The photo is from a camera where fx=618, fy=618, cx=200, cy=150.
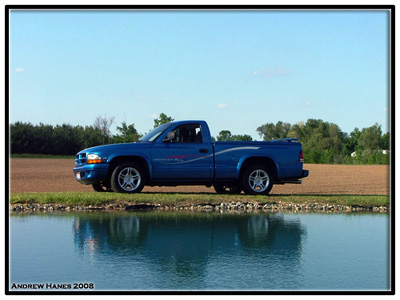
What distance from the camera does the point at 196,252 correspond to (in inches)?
354

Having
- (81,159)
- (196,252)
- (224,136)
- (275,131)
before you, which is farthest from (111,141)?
(196,252)

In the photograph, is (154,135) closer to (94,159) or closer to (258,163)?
(94,159)

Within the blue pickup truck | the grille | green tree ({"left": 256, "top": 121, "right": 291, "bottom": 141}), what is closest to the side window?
the blue pickup truck

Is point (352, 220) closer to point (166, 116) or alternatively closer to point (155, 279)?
point (155, 279)

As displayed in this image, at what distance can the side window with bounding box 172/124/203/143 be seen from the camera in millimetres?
15609

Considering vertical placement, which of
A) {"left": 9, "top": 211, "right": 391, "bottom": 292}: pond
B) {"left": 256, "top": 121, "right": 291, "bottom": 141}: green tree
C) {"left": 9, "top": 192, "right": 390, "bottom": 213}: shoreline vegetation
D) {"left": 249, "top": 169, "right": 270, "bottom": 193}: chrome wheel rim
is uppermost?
{"left": 256, "top": 121, "right": 291, "bottom": 141}: green tree

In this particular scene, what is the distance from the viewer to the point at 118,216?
12.7 meters

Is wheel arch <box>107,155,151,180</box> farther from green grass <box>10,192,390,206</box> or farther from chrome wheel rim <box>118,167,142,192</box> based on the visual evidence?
green grass <box>10,192,390,206</box>

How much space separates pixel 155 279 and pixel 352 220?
6.69 metres

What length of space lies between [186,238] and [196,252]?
3.89 ft

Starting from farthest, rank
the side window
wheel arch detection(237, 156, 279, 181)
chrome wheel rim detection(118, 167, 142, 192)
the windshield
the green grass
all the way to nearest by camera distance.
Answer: wheel arch detection(237, 156, 279, 181) < the side window < the windshield < chrome wheel rim detection(118, 167, 142, 192) < the green grass

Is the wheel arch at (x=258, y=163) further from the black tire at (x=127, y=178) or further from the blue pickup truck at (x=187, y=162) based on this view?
the black tire at (x=127, y=178)

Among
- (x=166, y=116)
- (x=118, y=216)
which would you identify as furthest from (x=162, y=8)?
(x=166, y=116)

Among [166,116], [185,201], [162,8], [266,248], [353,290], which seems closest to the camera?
[353,290]
